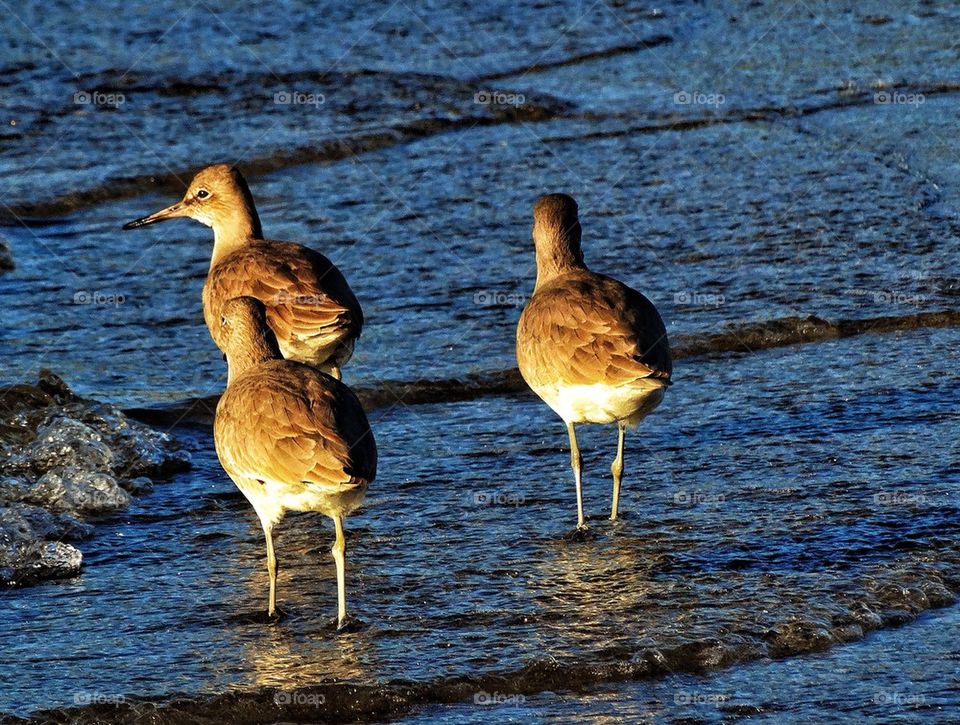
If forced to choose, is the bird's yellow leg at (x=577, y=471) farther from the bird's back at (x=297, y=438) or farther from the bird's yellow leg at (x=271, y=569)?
the bird's yellow leg at (x=271, y=569)

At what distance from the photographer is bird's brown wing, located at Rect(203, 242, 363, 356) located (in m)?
7.69

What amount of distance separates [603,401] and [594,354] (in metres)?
0.21

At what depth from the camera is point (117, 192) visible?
39.4 ft

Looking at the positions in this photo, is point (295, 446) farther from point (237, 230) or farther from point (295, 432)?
point (237, 230)

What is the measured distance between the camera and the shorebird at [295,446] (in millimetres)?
5770

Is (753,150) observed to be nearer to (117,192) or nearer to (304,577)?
(117,192)

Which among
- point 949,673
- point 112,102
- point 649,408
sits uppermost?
point 112,102

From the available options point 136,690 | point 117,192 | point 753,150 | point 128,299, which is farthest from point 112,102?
point 136,690

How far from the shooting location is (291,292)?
25.7 ft

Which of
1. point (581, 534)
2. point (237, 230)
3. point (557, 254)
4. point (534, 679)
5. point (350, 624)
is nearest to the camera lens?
point (534, 679)

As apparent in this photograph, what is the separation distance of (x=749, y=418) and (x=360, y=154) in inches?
233

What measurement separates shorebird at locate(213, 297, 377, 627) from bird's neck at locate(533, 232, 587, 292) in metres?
1.78

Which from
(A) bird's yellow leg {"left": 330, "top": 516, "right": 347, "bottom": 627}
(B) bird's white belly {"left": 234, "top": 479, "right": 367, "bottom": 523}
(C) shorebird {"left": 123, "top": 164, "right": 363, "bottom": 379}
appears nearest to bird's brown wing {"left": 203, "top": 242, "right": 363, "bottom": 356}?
(C) shorebird {"left": 123, "top": 164, "right": 363, "bottom": 379}

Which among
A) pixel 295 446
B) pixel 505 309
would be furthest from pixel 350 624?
pixel 505 309
